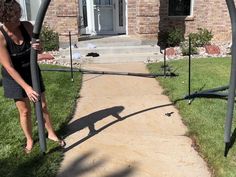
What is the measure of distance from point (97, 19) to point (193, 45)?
3522 millimetres

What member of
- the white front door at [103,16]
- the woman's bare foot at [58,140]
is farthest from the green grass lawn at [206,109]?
the white front door at [103,16]

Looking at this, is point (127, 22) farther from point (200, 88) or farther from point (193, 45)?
point (200, 88)

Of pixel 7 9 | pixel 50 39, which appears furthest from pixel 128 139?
pixel 50 39

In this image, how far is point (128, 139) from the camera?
470cm

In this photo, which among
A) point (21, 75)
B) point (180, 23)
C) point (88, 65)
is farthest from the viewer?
point (180, 23)

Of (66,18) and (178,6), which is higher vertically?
(178,6)

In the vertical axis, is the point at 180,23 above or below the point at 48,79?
above

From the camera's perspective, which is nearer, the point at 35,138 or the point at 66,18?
the point at 35,138

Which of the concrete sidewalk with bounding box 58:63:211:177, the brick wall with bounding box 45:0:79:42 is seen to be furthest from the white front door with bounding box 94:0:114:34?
the concrete sidewalk with bounding box 58:63:211:177

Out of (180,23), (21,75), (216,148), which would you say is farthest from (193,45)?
(21,75)

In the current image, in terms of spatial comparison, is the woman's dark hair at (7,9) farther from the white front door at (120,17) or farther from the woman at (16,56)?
the white front door at (120,17)

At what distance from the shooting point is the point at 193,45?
36.9 ft

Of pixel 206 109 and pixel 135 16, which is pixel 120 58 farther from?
pixel 206 109

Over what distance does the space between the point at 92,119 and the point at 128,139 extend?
0.93 m
